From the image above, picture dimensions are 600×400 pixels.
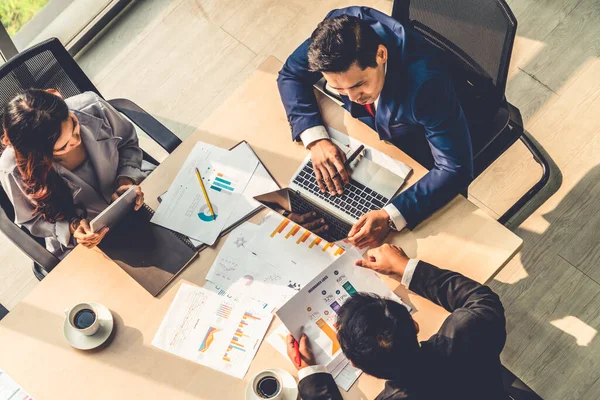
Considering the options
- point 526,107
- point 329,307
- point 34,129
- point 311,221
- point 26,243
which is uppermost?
point 34,129

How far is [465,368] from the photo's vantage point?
1568 mm

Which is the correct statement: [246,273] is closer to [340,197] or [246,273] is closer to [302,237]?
[302,237]

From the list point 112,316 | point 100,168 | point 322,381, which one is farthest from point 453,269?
point 100,168

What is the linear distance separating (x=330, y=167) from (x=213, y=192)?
37cm

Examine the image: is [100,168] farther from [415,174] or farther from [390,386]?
[390,386]

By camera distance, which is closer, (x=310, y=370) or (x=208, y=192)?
(x=310, y=370)

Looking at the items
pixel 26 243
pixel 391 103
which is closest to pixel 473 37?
pixel 391 103

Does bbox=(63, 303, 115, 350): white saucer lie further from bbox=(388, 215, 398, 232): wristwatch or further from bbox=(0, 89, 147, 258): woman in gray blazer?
bbox=(388, 215, 398, 232): wristwatch

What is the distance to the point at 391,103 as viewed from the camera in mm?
1882

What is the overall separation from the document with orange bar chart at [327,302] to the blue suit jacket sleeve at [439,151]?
0.21 metres

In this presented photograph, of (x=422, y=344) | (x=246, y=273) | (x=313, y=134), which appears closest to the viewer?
(x=422, y=344)

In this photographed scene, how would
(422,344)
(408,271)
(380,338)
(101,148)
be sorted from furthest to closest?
(101,148) → (408,271) → (422,344) → (380,338)

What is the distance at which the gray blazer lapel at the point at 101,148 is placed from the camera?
2023mm

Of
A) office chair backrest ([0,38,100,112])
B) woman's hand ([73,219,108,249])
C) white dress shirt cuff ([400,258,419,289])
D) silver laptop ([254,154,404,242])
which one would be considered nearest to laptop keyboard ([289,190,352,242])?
silver laptop ([254,154,404,242])
